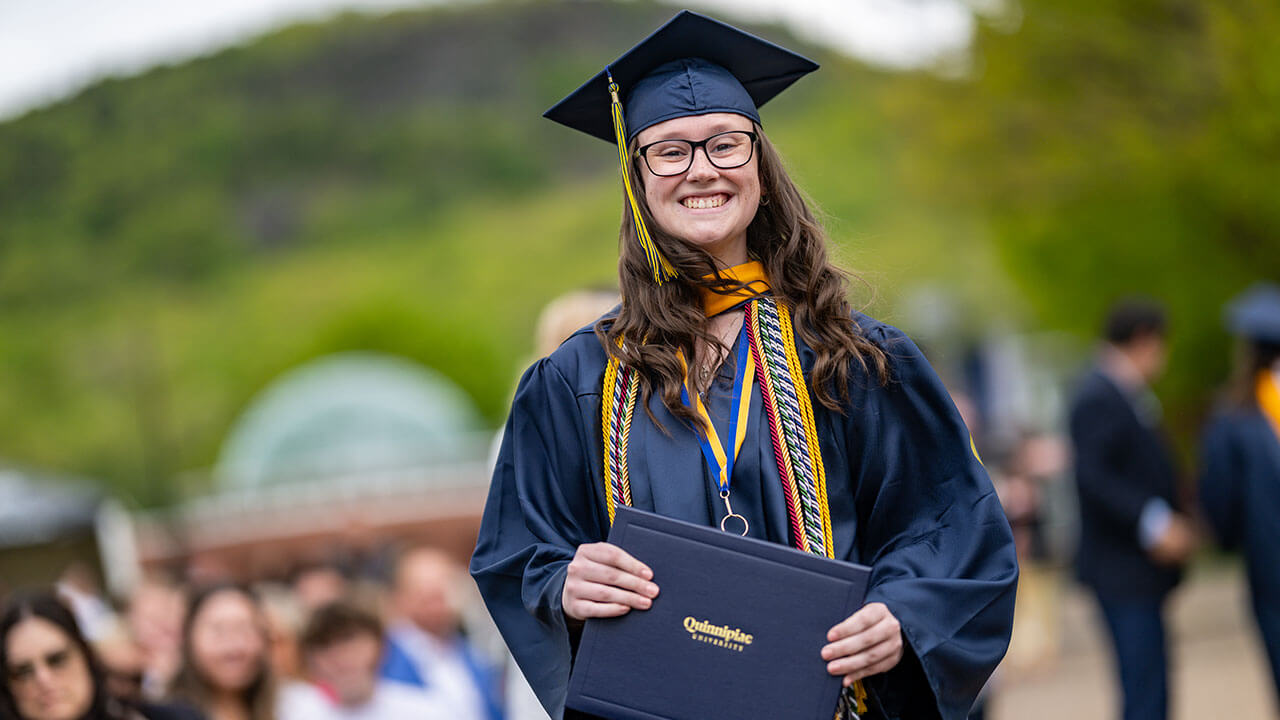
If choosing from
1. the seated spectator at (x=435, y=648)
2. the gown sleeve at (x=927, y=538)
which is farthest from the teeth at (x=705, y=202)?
the seated spectator at (x=435, y=648)

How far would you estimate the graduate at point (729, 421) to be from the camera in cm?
264

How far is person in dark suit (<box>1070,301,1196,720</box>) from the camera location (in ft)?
21.3

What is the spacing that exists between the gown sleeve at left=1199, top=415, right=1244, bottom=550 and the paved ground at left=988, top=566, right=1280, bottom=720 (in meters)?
2.21

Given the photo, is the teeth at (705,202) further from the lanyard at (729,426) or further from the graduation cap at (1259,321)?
the graduation cap at (1259,321)

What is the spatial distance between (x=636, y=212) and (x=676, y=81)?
27 centimetres

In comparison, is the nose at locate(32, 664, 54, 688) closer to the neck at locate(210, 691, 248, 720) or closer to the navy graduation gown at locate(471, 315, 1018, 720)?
the neck at locate(210, 691, 248, 720)

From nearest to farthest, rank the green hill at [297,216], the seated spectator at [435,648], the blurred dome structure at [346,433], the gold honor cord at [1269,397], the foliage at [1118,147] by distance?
the gold honor cord at [1269,397] < the seated spectator at [435,648] < the foliage at [1118,147] < the blurred dome structure at [346,433] < the green hill at [297,216]

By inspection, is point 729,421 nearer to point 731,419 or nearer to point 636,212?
point 731,419

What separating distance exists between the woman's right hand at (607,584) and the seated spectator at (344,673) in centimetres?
386

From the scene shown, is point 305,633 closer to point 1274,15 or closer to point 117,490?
point 1274,15

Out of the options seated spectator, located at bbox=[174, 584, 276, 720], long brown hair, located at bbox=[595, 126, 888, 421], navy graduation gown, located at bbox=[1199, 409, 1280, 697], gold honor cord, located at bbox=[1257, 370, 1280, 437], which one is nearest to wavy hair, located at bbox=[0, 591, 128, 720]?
seated spectator, located at bbox=[174, 584, 276, 720]

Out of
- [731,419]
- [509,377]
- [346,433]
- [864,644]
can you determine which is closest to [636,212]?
[731,419]

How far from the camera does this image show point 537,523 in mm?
2717

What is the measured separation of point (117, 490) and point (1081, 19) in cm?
5786
